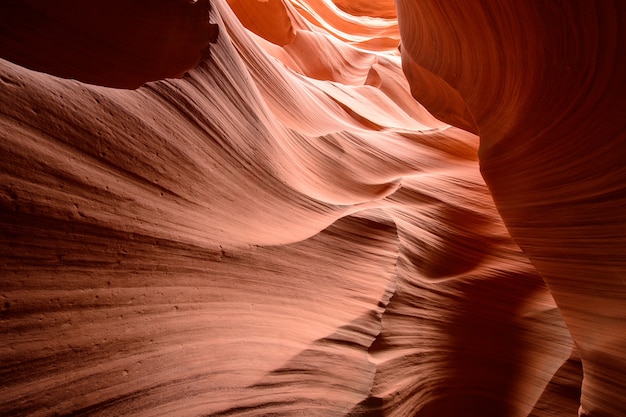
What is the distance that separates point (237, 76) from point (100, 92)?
1.91 ft

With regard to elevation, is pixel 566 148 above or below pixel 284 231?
above

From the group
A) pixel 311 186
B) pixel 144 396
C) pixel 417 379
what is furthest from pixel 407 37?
pixel 144 396

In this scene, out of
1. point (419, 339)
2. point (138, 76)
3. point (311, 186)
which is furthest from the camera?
point (311, 186)

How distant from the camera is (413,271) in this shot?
1728 millimetres

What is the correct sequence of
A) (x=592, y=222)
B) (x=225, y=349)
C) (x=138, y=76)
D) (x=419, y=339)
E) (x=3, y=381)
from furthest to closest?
(x=419, y=339) < (x=592, y=222) < (x=138, y=76) < (x=225, y=349) < (x=3, y=381)

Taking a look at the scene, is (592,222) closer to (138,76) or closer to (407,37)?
(138,76)

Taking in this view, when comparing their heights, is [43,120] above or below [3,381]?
above

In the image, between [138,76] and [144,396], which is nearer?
[144,396]

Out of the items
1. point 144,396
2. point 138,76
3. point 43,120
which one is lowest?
point 144,396

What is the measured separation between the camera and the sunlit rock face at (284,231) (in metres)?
0.85

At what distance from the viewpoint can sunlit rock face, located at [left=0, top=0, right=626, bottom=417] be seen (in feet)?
2.79

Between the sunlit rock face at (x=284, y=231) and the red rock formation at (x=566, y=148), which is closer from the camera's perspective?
the sunlit rock face at (x=284, y=231)

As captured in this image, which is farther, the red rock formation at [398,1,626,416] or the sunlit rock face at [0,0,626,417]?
the red rock formation at [398,1,626,416]

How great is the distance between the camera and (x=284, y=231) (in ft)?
4.72
